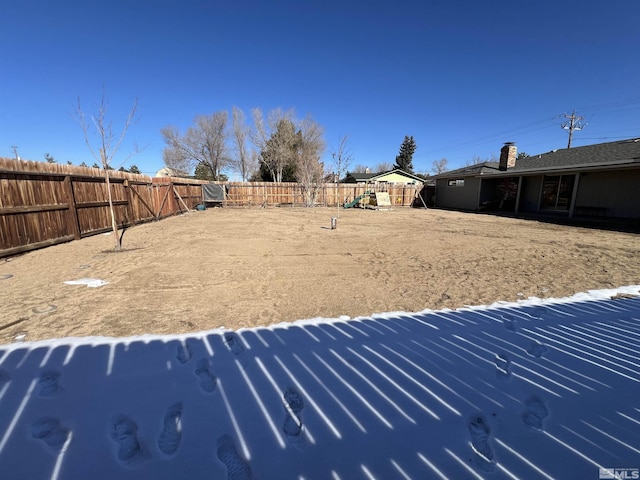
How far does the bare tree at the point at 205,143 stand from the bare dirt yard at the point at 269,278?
2787 cm

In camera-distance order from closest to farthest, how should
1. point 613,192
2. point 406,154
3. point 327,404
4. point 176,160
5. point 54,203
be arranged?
1. point 327,404
2. point 54,203
3. point 613,192
4. point 176,160
5. point 406,154

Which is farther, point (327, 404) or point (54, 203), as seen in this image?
point (54, 203)

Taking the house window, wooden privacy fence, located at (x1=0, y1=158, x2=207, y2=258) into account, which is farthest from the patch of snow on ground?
the house window

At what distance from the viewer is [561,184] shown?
14898mm

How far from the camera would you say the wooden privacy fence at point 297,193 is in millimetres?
21188

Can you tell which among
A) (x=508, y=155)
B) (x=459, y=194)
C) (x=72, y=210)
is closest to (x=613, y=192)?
(x=508, y=155)

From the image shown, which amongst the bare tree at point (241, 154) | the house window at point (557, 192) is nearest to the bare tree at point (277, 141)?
the bare tree at point (241, 154)

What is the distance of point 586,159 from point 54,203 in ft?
68.8

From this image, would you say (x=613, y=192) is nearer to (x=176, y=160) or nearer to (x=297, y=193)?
(x=297, y=193)

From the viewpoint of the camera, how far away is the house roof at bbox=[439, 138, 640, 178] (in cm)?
1173

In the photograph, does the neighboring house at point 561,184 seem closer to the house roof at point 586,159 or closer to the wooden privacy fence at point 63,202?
the house roof at point 586,159

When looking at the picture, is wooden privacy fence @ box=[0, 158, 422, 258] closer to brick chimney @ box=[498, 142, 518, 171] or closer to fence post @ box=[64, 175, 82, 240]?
fence post @ box=[64, 175, 82, 240]

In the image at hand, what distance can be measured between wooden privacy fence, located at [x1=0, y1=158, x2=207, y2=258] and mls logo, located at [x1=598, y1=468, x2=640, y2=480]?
336 inches

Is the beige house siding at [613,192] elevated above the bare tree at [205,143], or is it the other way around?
the bare tree at [205,143]
